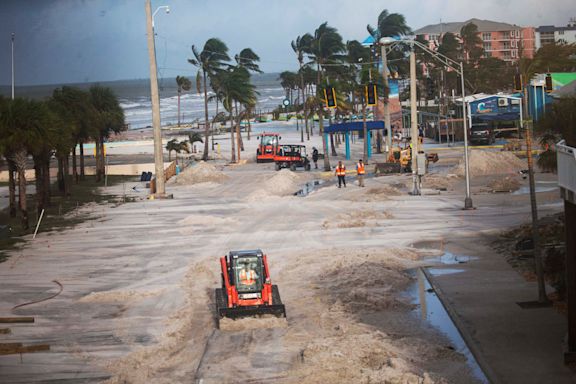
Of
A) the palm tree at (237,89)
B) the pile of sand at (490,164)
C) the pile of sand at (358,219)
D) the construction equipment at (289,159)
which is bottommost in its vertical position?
the pile of sand at (358,219)

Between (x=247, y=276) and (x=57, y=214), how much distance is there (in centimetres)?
3329

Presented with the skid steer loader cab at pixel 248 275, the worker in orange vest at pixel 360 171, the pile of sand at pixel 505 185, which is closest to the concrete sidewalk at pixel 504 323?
the skid steer loader cab at pixel 248 275

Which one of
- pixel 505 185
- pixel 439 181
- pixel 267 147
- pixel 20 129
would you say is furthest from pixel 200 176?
pixel 505 185

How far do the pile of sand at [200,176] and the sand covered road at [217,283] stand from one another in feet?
49.5

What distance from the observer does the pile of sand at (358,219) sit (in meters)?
42.2

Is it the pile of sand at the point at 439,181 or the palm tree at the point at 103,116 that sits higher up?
the palm tree at the point at 103,116

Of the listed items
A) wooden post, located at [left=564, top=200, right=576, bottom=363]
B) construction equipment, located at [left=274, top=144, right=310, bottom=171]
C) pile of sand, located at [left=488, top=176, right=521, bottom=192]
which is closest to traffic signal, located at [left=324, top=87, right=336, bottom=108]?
construction equipment, located at [left=274, top=144, right=310, bottom=171]

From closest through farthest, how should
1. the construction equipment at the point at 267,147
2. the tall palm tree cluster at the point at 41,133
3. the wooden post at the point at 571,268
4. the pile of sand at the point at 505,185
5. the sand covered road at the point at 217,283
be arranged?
the wooden post at the point at 571,268 → the sand covered road at the point at 217,283 → the tall palm tree cluster at the point at 41,133 → the pile of sand at the point at 505,185 → the construction equipment at the point at 267,147

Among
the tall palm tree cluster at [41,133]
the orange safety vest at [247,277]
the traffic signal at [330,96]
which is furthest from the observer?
the traffic signal at [330,96]

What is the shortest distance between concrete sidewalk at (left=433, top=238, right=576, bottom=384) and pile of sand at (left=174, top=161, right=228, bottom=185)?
40.0 metres

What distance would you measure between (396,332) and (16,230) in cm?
3013

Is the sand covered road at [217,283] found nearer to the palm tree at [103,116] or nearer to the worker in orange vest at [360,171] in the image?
the worker in orange vest at [360,171]

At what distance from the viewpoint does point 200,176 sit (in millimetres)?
70562

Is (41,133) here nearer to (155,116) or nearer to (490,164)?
(155,116)
